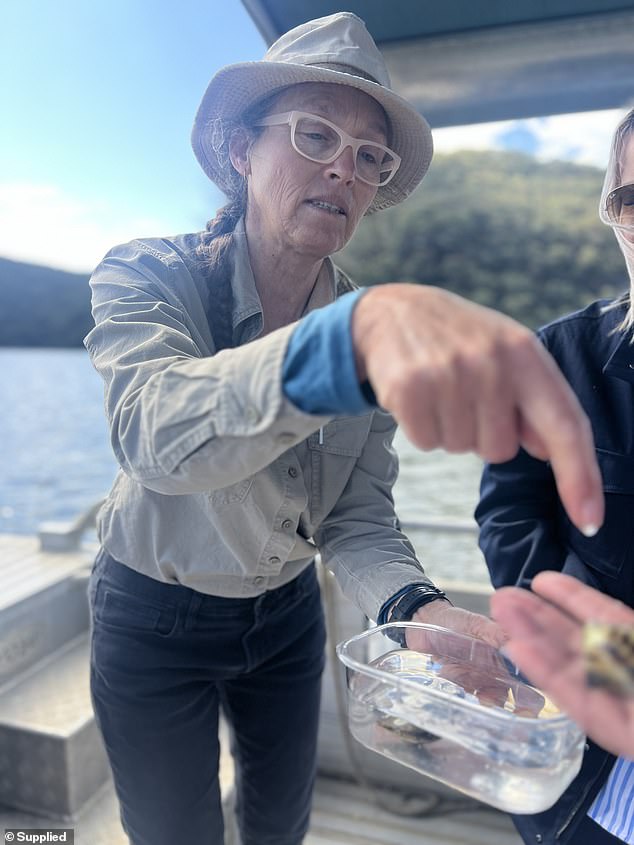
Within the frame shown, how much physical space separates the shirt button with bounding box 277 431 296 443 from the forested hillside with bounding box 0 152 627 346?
407 centimetres

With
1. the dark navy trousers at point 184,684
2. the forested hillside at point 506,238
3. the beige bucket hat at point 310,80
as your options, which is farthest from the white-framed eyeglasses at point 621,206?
the forested hillside at point 506,238

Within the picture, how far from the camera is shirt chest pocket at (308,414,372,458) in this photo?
1.19 m

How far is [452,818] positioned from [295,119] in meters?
2.11

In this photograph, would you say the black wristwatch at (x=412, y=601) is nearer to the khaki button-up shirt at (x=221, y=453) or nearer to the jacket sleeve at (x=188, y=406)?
the khaki button-up shirt at (x=221, y=453)

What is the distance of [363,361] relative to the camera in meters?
0.57

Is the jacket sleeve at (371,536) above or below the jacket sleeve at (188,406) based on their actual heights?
below

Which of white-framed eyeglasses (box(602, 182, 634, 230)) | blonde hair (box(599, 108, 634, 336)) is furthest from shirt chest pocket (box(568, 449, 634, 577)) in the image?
white-framed eyeglasses (box(602, 182, 634, 230))

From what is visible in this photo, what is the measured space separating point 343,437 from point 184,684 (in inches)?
20.8

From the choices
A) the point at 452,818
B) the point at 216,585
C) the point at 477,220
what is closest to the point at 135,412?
the point at 216,585

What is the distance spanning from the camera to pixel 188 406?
667 mm

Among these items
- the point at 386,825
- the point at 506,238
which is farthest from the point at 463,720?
the point at 506,238

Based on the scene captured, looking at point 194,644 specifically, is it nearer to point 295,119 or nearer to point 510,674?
point 510,674

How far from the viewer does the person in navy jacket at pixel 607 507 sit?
3.53ft

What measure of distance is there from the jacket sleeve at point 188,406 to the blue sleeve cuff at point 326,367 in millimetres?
13
